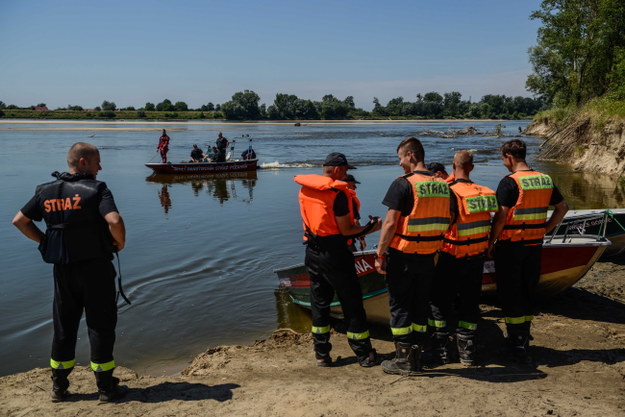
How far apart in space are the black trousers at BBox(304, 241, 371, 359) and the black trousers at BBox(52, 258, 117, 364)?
1810 mm

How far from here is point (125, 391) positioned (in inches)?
167

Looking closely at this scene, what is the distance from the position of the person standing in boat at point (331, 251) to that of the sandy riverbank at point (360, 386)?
0.30m

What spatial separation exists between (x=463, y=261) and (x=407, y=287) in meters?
0.69

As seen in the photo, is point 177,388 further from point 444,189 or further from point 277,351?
point 444,189

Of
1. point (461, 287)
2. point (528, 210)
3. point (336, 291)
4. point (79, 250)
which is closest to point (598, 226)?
point (528, 210)

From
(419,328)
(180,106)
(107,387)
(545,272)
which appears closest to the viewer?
(107,387)

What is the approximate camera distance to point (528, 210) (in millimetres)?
4781

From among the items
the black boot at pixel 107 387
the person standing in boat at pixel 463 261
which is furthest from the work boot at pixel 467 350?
the black boot at pixel 107 387

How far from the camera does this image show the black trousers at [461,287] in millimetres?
4709

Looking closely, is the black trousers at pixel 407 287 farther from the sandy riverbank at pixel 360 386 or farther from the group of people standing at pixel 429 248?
the sandy riverbank at pixel 360 386

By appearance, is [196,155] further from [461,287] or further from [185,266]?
[461,287]

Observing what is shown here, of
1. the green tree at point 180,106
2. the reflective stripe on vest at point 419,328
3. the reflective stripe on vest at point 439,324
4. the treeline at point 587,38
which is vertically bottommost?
the reflective stripe on vest at point 439,324

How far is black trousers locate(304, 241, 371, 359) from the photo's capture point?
4652 millimetres

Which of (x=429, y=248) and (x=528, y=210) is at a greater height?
(x=528, y=210)
